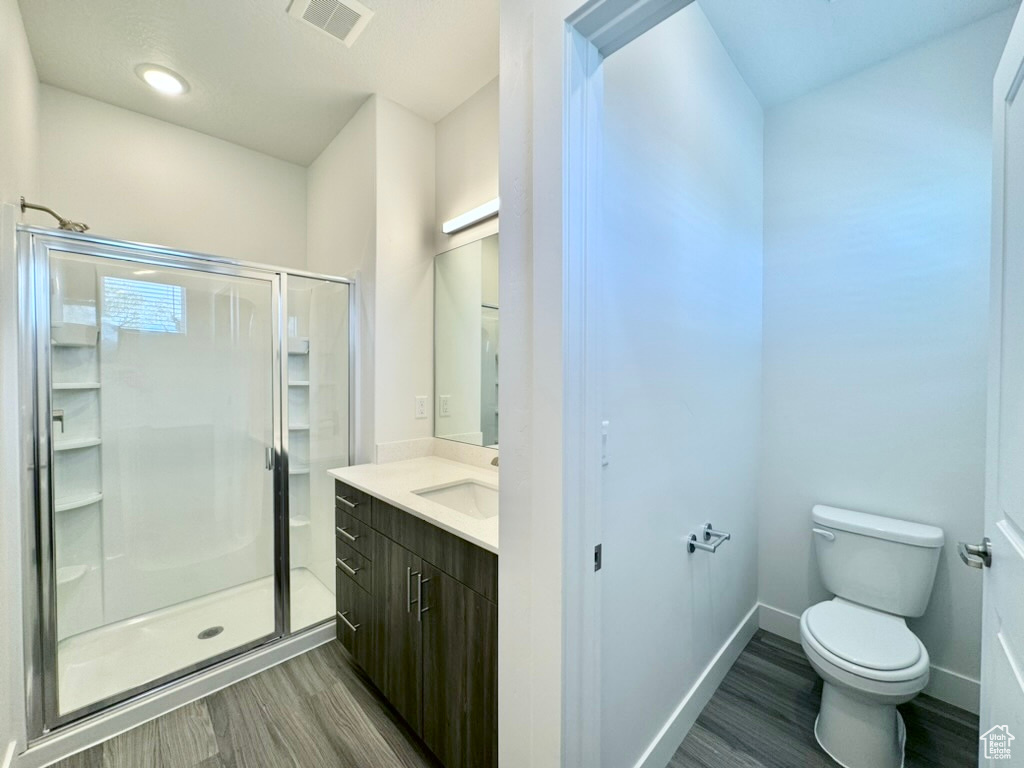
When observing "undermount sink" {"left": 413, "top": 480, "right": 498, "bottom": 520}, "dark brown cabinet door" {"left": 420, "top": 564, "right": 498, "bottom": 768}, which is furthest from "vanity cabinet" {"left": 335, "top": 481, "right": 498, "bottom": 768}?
"undermount sink" {"left": 413, "top": 480, "right": 498, "bottom": 520}

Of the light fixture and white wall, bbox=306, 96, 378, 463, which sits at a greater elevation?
the light fixture

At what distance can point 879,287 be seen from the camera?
1.75 metres

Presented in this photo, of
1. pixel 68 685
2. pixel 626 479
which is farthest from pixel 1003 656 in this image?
pixel 68 685

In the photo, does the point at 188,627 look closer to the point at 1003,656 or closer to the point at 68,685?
the point at 68,685

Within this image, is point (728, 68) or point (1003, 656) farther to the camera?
point (728, 68)

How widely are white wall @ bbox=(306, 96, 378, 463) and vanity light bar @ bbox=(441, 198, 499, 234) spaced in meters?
0.38

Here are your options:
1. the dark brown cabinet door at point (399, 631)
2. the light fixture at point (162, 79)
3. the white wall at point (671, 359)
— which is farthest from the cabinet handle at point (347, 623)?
the light fixture at point (162, 79)

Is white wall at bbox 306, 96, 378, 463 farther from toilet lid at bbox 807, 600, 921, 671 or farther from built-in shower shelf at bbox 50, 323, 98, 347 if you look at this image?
toilet lid at bbox 807, 600, 921, 671

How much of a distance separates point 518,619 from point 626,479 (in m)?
0.46

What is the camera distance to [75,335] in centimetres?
187

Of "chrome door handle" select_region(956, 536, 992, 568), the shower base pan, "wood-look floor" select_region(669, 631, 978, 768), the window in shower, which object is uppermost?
the window in shower

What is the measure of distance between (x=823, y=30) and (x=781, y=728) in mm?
2659

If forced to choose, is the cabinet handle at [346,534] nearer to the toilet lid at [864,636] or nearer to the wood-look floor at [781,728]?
the wood-look floor at [781,728]

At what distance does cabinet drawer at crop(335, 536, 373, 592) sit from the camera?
167 centimetres
